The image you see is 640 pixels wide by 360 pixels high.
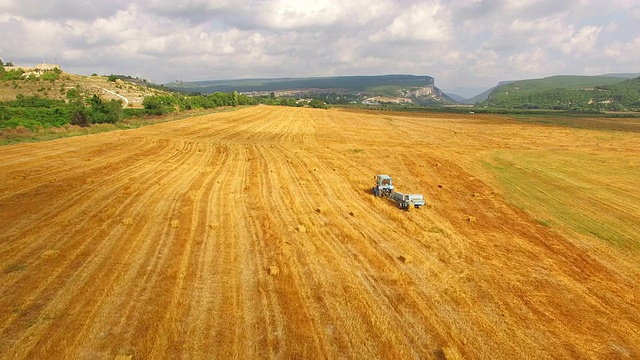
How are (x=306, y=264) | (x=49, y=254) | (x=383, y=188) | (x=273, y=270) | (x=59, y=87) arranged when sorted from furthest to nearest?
(x=59, y=87), (x=383, y=188), (x=306, y=264), (x=49, y=254), (x=273, y=270)

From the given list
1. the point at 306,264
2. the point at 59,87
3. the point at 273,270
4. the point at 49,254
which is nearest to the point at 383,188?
the point at 306,264

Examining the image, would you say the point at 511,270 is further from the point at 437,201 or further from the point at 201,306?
the point at 201,306

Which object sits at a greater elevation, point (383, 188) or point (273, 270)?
point (383, 188)

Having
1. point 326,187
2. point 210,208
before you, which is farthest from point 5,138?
point 326,187

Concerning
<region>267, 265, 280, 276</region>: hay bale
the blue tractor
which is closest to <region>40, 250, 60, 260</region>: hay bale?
<region>267, 265, 280, 276</region>: hay bale

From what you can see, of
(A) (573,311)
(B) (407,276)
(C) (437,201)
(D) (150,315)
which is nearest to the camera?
(D) (150,315)

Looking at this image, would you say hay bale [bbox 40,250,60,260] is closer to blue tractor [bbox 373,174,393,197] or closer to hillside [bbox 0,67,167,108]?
blue tractor [bbox 373,174,393,197]

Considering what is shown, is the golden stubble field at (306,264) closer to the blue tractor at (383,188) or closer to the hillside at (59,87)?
the blue tractor at (383,188)

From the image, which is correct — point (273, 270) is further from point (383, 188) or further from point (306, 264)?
point (383, 188)

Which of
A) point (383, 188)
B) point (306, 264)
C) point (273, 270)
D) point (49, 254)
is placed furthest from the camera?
point (383, 188)
